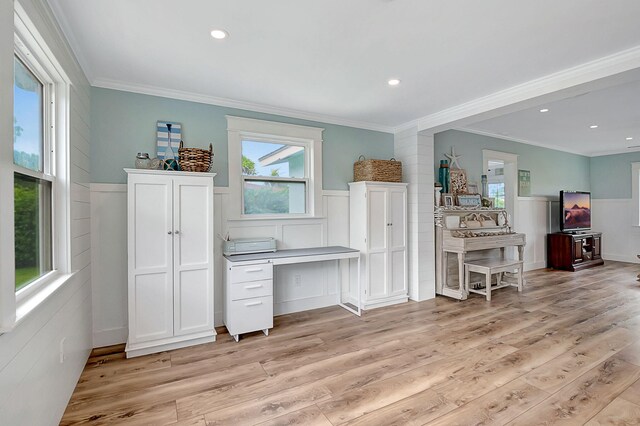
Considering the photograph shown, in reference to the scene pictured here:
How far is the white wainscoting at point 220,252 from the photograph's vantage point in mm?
2965

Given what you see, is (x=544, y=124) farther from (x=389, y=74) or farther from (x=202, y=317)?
(x=202, y=317)

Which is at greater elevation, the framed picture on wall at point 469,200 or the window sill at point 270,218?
the framed picture on wall at point 469,200

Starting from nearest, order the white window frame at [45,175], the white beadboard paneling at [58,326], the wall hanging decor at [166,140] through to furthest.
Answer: the white window frame at [45,175], the white beadboard paneling at [58,326], the wall hanging decor at [166,140]

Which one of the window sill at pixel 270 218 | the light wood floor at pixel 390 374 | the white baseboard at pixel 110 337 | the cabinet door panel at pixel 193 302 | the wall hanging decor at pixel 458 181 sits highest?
the wall hanging decor at pixel 458 181

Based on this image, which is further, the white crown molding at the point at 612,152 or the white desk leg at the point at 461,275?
the white crown molding at the point at 612,152

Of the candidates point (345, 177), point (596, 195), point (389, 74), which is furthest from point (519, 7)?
point (596, 195)

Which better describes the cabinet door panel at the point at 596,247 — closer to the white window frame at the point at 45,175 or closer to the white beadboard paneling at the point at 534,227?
the white beadboard paneling at the point at 534,227

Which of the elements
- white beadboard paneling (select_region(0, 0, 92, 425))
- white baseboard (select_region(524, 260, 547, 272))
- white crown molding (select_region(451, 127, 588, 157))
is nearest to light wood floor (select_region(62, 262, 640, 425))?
white beadboard paneling (select_region(0, 0, 92, 425))

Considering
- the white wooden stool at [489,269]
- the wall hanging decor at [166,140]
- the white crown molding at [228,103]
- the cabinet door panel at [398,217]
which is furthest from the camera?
the white wooden stool at [489,269]

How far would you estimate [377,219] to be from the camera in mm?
4109

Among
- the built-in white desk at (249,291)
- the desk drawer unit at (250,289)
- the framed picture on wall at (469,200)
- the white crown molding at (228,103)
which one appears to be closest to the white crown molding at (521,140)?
the framed picture on wall at (469,200)

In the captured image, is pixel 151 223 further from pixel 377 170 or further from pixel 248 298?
pixel 377 170

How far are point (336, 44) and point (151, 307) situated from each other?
270 centimetres

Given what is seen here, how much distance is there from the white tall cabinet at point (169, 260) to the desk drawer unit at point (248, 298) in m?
0.19
